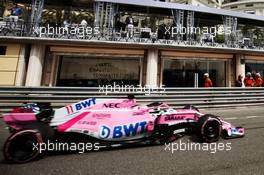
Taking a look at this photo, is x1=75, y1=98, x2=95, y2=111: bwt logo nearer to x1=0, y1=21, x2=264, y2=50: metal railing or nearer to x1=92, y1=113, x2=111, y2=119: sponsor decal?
x1=92, y1=113, x2=111, y2=119: sponsor decal

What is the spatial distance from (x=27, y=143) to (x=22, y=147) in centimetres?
13

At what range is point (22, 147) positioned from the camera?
3.99 m

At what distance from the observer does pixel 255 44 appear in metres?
18.1

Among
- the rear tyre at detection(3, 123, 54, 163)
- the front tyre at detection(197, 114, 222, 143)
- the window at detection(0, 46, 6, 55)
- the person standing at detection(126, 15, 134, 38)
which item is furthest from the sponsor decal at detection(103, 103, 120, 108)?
the window at detection(0, 46, 6, 55)

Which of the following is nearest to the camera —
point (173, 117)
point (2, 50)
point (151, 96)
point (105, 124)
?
point (105, 124)

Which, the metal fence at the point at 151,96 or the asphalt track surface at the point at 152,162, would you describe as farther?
the metal fence at the point at 151,96

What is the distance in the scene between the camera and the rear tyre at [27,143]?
12.6ft

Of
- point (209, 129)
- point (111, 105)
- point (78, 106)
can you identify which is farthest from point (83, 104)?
point (209, 129)

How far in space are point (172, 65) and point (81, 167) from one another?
44.1 ft

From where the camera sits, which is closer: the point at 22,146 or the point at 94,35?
the point at 22,146

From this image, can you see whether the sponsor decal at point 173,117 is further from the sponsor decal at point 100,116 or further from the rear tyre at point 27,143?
the rear tyre at point 27,143

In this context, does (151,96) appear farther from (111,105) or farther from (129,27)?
(129,27)

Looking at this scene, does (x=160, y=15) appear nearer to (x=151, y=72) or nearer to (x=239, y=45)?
(x=151, y=72)

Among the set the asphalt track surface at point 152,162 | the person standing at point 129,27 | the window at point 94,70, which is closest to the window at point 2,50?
the window at point 94,70
